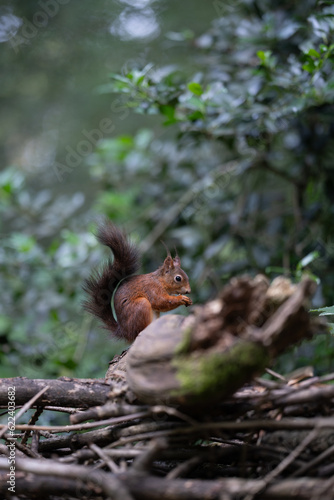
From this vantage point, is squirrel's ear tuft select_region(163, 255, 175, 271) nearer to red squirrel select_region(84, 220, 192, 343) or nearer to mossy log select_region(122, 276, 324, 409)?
red squirrel select_region(84, 220, 192, 343)

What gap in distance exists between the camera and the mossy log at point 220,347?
0.89m

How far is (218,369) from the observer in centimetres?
88

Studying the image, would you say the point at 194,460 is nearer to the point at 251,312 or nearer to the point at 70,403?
the point at 251,312

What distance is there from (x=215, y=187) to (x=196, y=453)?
1.87 meters

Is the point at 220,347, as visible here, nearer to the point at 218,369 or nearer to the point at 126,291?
the point at 218,369

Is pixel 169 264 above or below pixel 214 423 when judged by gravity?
below

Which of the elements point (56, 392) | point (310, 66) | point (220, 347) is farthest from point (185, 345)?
point (310, 66)

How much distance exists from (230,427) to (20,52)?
4366 millimetres

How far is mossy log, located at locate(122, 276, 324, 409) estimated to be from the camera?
2.92 ft

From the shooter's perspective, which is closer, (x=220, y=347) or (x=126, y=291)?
(x=220, y=347)

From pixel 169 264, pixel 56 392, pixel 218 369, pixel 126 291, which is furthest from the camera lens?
pixel 169 264

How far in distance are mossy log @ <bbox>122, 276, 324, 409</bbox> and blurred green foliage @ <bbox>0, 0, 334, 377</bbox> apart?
0.90m

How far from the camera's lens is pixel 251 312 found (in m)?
0.98

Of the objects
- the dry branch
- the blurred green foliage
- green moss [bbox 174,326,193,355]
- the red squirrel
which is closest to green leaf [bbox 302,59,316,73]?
the blurred green foliage
